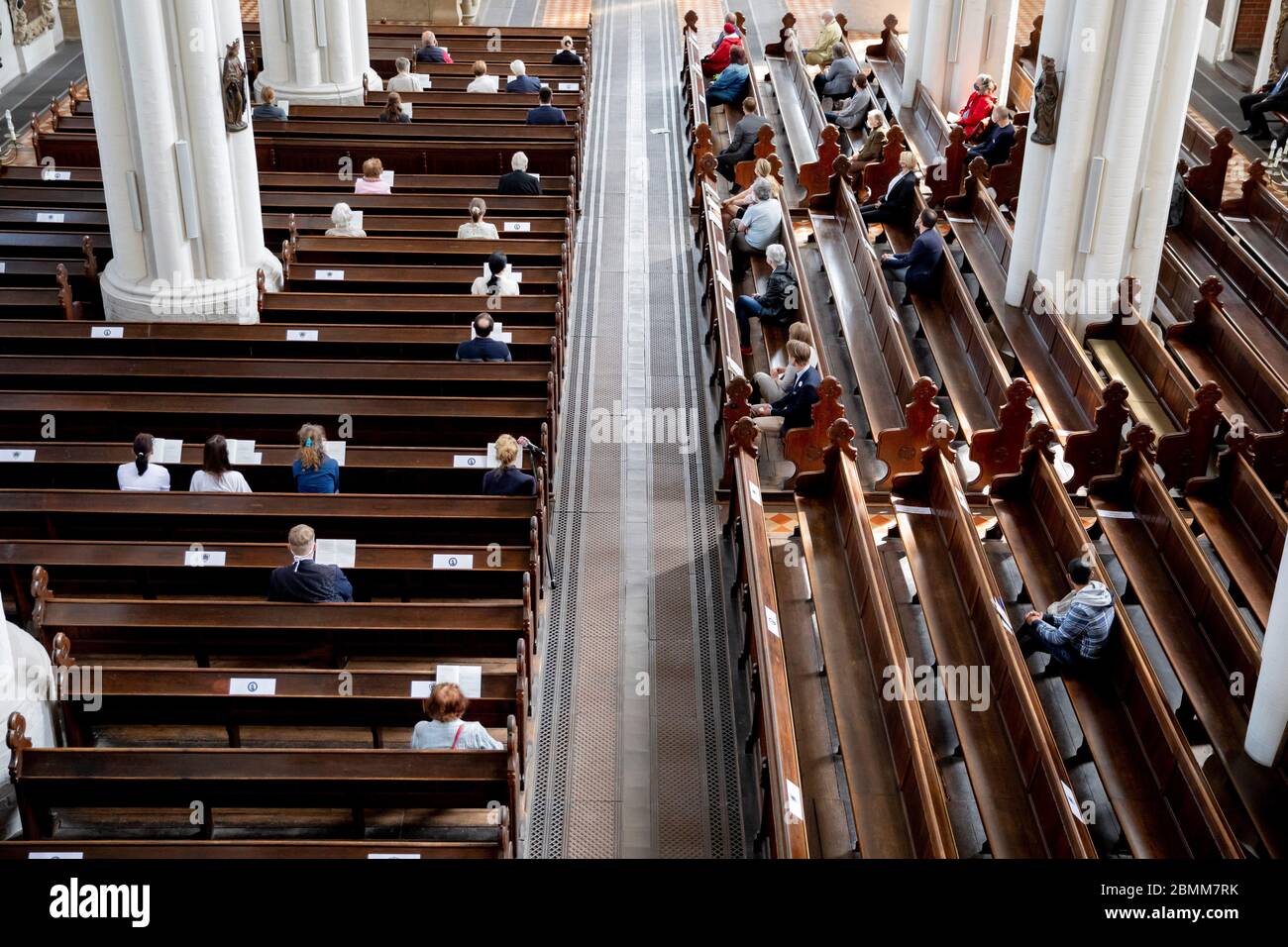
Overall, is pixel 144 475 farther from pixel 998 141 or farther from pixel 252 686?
pixel 998 141

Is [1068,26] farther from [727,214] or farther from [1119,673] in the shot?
[1119,673]

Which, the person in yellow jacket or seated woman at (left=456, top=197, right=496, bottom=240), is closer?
seated woman at (left=456, top=197, right=496, bottom=240)

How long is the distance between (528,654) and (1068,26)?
703cm

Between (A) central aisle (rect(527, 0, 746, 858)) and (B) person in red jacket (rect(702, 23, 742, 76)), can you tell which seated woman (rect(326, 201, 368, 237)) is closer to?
Answer: (A) central aisle (rect(527, 0, 746, 858))

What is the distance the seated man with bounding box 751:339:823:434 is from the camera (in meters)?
9.38

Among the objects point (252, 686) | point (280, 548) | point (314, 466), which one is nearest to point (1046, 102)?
point (314, 466)

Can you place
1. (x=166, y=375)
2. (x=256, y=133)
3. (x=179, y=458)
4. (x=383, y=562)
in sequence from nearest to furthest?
(x=383, y=562)
(x=179, y=458)
(x=166, y=375)
(x=256, y=133)

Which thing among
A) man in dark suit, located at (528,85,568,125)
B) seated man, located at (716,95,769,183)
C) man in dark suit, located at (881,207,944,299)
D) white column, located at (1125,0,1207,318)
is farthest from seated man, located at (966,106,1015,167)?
man in dark suit, located at (528,85,568,125)

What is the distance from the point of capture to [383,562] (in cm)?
773

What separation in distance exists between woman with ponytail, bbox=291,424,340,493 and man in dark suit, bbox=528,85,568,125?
7.19 metres

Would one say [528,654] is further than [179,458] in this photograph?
No

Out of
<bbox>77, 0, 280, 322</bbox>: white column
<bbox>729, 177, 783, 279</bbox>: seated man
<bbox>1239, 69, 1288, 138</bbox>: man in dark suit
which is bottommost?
<bbox>1239, 69, 1288, 138</bbox>: man in dark suit

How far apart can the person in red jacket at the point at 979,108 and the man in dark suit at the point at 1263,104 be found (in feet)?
12.9
